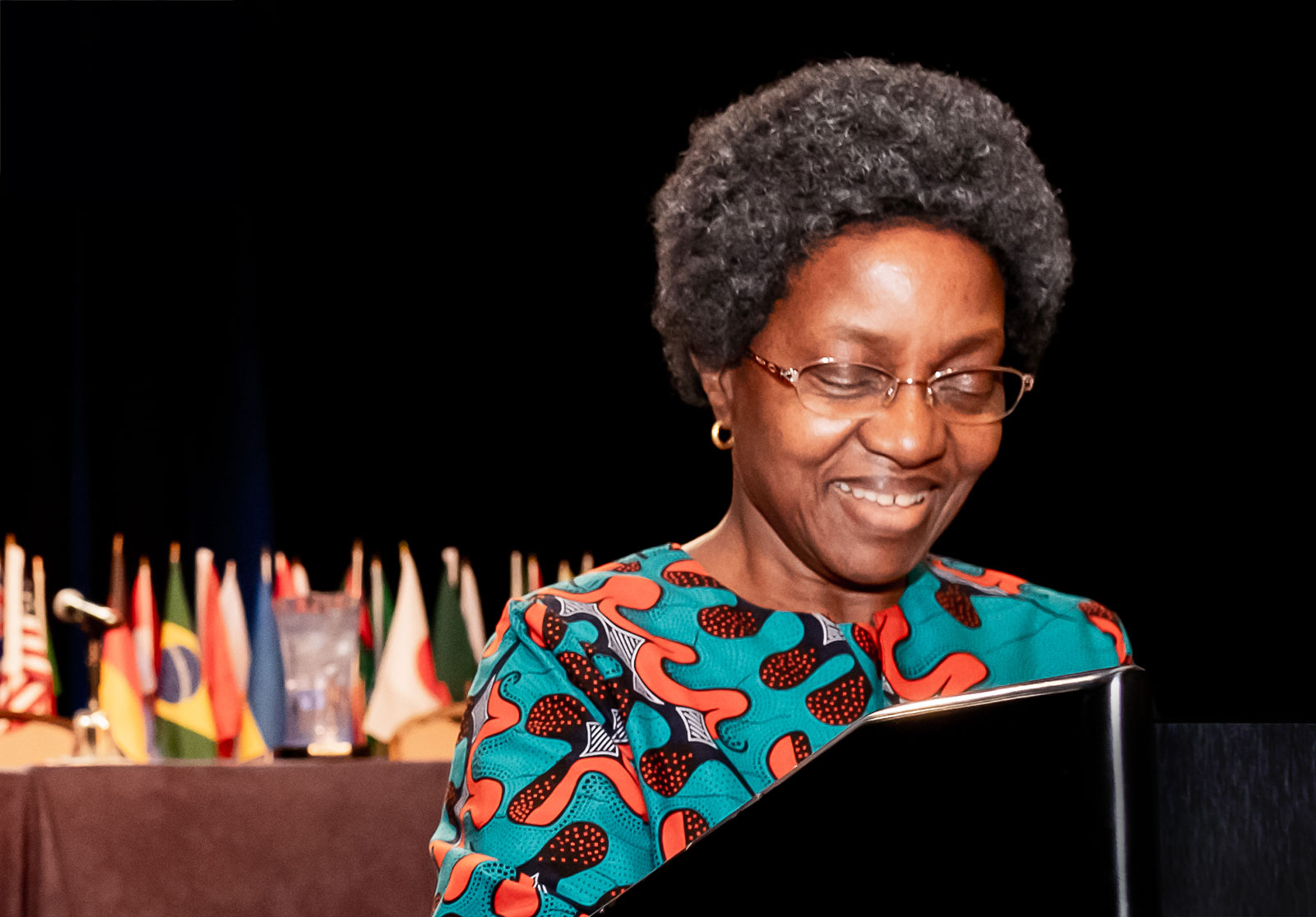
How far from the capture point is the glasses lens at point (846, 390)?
1108 mm

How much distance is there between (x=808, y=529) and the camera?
117 centimetres

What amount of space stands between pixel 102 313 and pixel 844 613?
5430mm

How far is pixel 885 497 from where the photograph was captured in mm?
1131

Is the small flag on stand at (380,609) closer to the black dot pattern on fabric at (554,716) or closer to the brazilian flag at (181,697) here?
the brazilian flag at (181,697)

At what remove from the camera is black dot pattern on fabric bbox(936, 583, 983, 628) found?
1.27 metres

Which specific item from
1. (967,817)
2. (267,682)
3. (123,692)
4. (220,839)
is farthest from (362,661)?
(967,817)

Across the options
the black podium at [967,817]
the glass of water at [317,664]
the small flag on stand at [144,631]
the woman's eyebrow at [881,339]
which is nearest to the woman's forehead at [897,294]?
the woman's eyebrow at [881,339]

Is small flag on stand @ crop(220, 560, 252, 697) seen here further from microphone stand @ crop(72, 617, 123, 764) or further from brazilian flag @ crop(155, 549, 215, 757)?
microphone stand @ crop(72, 617, 123, 764)

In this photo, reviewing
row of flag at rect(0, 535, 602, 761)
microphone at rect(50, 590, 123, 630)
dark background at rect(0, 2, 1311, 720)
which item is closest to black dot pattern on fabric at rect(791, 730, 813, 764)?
row of flag at rect(0, 535, 602, 761)

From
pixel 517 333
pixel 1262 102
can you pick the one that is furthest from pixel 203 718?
pixel 1262 102

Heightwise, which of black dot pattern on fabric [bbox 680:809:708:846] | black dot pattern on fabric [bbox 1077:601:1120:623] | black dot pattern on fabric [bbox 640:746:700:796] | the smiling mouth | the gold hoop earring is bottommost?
black dot pattern on fabric [bbox 680:809:708:846]

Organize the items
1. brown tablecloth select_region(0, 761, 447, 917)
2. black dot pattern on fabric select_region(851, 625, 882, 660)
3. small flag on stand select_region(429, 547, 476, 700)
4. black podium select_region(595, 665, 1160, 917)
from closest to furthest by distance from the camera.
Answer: black podium select_region(595, 665, 1160, 917)
black dot pattern on fabric select_region(851, 625, 882, 660)
brown tablecloth select_region(0, 761, 447, 917)
small flag on stand select_region(429, 547, 476, 700)

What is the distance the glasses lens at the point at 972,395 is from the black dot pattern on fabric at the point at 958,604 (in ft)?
0.65

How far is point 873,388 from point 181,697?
7.92 ft
